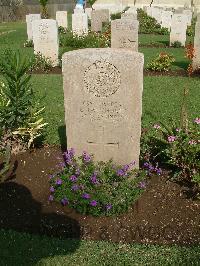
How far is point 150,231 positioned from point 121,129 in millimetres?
1298

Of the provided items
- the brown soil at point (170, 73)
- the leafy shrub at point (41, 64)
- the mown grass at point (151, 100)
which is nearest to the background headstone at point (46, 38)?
the leafy shrub at point (41, 64)

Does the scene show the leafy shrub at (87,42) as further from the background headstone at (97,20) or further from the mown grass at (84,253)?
the mown grass at (84,253)

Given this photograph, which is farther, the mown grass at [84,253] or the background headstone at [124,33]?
the background headstone at [124,33]

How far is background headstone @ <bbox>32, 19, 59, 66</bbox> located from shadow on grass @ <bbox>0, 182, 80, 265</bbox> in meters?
9.05

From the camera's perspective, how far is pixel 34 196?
183 inches

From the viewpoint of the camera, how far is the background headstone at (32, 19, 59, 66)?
504 inches

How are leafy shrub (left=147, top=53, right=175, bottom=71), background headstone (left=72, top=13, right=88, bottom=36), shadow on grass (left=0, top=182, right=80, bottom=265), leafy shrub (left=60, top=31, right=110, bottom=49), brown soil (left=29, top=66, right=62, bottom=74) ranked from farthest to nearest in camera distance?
background headstone (left=72, top=13, right=88, bottom=36) < leafy shrub (left=60, top=31, right=110, bottom=49) < brown soil (left=29, top=66, right=62, bottom=74) < leafy shrub (left=147, top=53, right=175, bottom=71) < shadow on grass (left=0, top=182, right=80, bottom=265)

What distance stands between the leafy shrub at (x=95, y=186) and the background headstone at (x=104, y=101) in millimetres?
191

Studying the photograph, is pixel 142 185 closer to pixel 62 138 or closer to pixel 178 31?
pixel 62 138

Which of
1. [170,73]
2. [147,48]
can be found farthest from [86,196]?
[147,48]

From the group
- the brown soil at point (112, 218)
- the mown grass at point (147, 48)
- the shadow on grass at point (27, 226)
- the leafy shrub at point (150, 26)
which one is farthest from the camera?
the leafy shrub at point (150, 26)

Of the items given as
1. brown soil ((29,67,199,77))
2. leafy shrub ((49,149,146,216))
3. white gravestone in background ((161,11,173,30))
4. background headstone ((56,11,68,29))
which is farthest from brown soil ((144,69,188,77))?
background headstone ((56,11,68,29))

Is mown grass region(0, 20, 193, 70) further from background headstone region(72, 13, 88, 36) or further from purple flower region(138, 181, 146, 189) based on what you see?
purple flower region(138, 181, 146, 189)

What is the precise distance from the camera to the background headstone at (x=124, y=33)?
10883 millimetres
